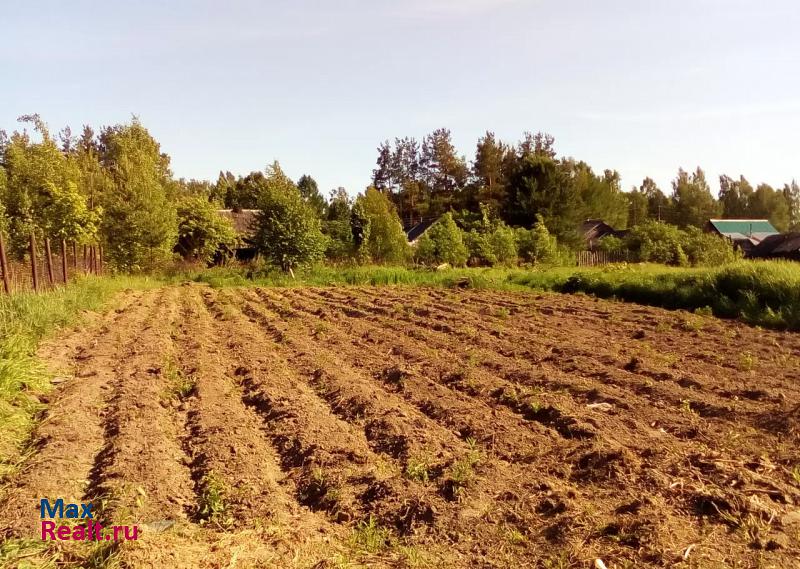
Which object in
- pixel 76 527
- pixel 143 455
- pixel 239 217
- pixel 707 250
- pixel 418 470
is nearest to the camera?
pixel 76 527

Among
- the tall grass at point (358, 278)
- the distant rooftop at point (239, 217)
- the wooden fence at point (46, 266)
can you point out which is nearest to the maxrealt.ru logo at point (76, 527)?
the wooden fence at point (46, 266)

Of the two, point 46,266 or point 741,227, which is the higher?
point 741,227

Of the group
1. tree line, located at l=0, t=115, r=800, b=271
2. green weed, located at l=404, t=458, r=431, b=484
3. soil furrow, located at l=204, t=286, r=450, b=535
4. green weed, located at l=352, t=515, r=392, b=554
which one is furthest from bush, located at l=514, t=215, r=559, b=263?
green weed, located at l=352, t=515, r=392, b=554

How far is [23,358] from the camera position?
6953 millimetres

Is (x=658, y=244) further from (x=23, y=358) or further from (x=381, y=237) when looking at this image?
(x=23, y=358)

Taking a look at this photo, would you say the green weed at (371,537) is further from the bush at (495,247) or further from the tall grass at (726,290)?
the bush at (495,247)

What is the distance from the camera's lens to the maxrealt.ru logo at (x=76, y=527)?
3.54m

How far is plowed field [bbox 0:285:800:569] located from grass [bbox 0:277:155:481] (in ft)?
0.72

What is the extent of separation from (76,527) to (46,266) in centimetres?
1323

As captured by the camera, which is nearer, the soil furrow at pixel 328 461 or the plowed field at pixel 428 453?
the plowed field at pixel 428 453

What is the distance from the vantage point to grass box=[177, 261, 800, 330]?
1337 centimetres

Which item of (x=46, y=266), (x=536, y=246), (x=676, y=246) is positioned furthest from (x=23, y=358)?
(x=676, y=246)

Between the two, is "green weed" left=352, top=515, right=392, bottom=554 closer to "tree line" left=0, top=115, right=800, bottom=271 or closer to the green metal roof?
"tree line" left=0, top=115, right=800, bottom=271

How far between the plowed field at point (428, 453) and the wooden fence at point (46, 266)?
2201mm
